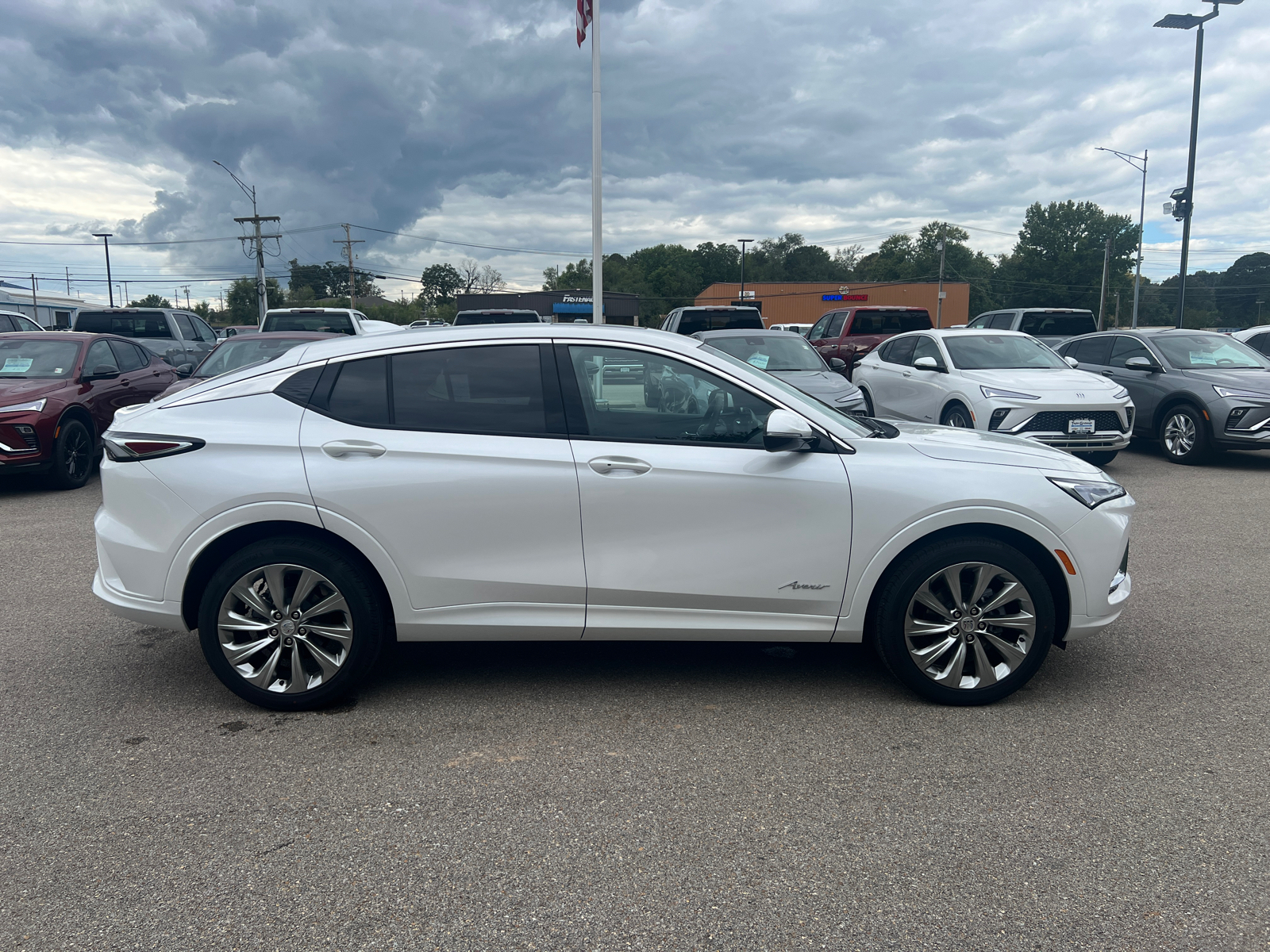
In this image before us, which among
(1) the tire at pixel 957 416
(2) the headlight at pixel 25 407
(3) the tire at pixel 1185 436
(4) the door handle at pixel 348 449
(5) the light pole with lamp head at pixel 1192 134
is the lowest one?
(3) the tire at pixel 1185 436

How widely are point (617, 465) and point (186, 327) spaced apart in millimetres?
18336

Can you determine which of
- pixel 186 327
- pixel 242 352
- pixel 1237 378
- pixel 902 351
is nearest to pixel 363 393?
pixel 242 352

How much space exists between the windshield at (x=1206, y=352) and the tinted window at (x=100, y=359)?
44.2ft

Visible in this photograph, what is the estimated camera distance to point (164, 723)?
3.84 meters

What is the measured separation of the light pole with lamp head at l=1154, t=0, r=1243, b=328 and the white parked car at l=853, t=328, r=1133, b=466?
501 inches

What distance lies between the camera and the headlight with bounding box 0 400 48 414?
8.97m

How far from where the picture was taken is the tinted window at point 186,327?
18406 millimetres

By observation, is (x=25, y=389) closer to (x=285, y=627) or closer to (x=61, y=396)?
(x=61, y=396)

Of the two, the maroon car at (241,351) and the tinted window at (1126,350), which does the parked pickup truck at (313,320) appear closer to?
the maroon car at (241,351)

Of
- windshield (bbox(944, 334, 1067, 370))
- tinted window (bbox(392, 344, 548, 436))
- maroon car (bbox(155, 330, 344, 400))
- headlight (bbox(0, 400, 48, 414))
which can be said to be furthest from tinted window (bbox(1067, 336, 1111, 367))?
headlight (bbox(0, 400, 48, 414))

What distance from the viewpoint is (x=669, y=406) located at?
3.91 m

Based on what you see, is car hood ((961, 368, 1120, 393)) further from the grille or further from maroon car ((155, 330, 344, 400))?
maroon car ((155, 330, 344, 400))

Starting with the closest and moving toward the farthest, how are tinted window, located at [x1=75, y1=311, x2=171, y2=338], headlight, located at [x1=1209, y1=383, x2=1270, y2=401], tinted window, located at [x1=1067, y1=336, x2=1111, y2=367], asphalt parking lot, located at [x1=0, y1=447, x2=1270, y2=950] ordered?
asphalt parking lot, located at [x1=0, y1=447, x2=1270, y2=950], headlight, located at [x1=1209, y1=383, x2=1270, y2=401], tinted window, located at [x1=1067, y1=336, x2=1111, y2=367], tinted window, located at [x1=75, y1=311, x2=171, y2=338]

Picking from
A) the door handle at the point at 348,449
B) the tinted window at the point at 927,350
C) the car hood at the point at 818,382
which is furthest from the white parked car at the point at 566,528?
the tinted window at the point at 927,350
